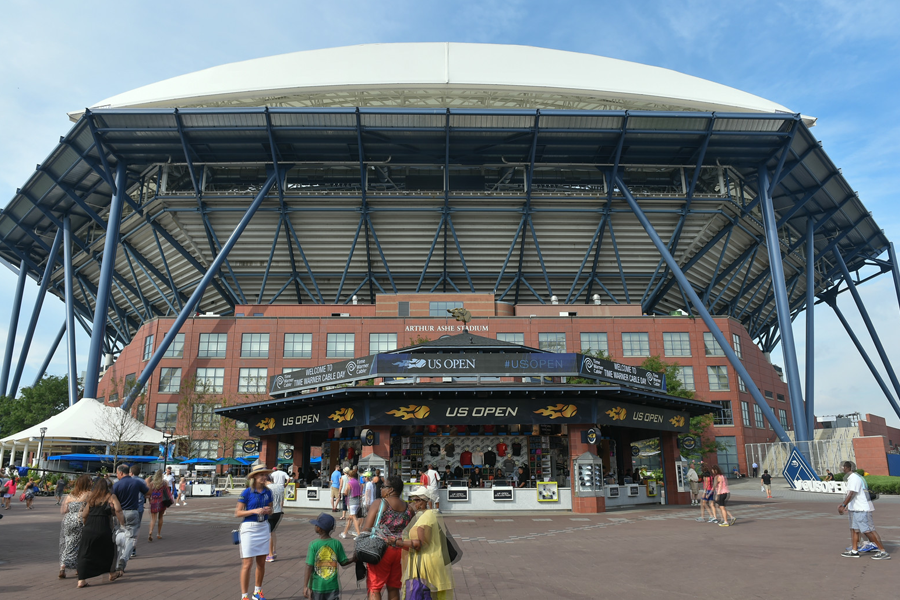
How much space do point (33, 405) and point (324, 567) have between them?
69746mm

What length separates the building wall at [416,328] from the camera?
186ft

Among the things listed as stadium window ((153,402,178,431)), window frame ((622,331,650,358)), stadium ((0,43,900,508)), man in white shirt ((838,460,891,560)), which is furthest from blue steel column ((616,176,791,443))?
stadium window ((153,402,178,431))

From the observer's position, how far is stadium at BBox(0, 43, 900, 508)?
48.5m

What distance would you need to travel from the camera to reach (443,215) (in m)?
54.6

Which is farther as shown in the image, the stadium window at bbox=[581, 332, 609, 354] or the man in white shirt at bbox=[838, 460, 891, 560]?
the stadium window at bbox=[581, 332, 609, 354]

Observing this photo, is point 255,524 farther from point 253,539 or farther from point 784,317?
point 784,317

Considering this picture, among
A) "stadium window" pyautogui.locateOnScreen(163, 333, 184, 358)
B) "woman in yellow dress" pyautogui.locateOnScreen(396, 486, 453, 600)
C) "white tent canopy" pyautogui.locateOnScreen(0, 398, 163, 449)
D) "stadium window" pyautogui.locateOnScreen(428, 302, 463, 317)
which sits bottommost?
"woman in yellow dress" pyautogui.locateOnScreen(396, 486, 453, 600)

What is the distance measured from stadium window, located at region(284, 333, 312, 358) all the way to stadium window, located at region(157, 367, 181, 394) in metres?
9.70

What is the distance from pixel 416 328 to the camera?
2256 inches

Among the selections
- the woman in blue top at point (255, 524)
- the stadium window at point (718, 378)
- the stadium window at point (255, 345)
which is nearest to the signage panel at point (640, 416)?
the woman in blue top at point (255, 524)

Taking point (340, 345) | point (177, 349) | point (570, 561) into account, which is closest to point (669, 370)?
point (340, 345)

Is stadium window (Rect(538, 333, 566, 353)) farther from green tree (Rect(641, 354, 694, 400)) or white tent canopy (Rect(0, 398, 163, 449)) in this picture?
white tent canopy (Rect(0, 398, 163, 449))

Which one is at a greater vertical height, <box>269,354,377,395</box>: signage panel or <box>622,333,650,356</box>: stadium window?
<box>622,333,650,356</box>: stadium window

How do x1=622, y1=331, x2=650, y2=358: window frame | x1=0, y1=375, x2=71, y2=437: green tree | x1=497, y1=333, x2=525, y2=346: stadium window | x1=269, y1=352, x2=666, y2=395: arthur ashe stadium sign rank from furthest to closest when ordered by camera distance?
1. x1=0, y1=375, x2=71, y2=437: green tree
2. x1=622, y1=331, x2=650, y2=358: window frame
3. x1=497, y1=333, x2=525, y2=346: stadium window
4. x1=269, y1=352, x2=666, y2=395: arthur ashe stadium sign
